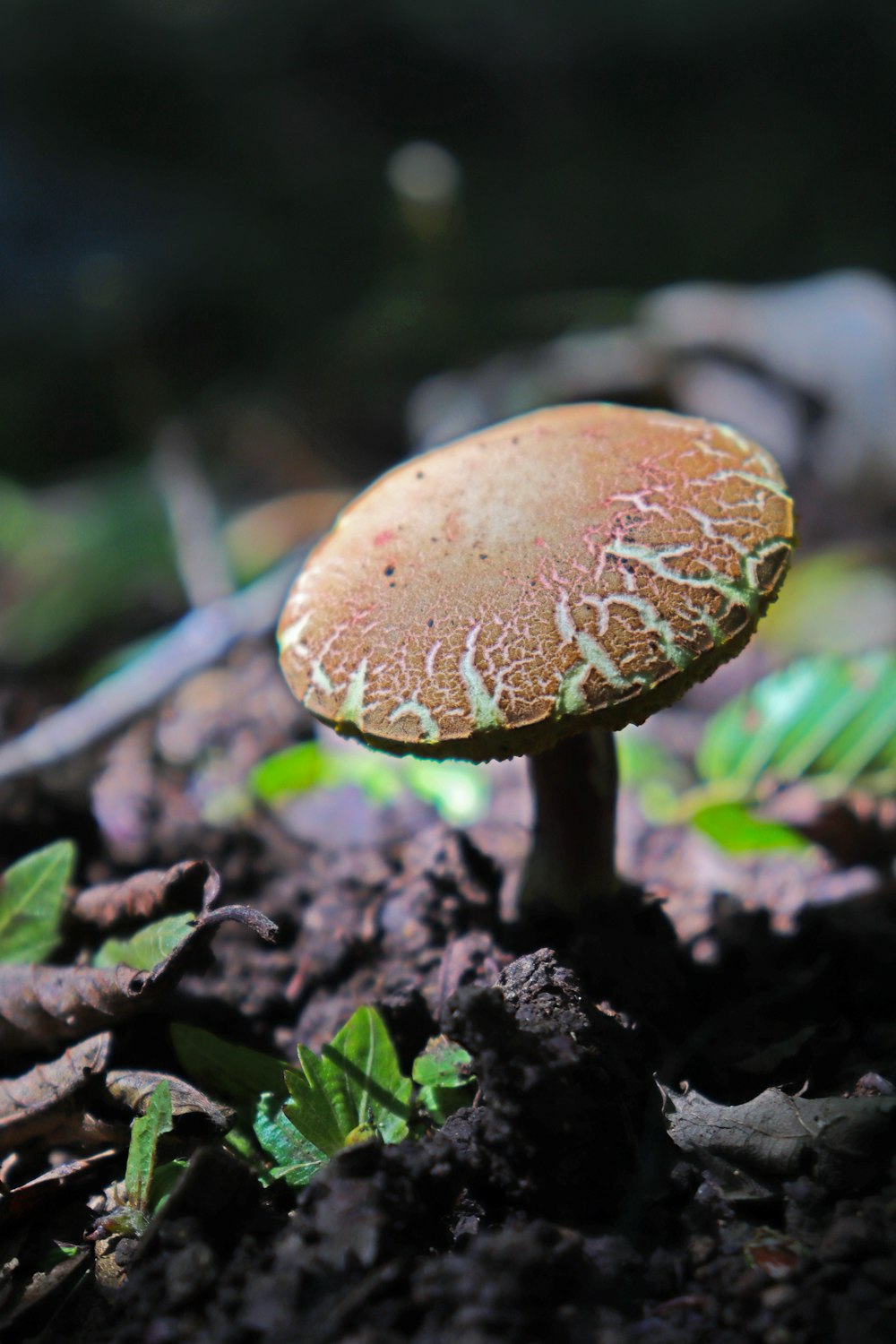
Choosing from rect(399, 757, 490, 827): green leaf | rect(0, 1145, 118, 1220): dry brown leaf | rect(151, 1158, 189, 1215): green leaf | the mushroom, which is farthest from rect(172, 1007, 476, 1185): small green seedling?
rect(399, 757, 490, 827): green leaf

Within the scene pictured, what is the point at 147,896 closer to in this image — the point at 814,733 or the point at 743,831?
the point at 743,831

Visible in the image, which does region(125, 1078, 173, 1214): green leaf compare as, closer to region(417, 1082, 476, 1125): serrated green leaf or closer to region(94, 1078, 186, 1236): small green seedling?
region(94, 1078, 186, 1236): small green seedling

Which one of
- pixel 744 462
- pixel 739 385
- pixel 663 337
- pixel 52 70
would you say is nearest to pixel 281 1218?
pixel 744 462

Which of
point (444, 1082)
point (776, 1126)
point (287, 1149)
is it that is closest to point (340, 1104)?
point (287, 1149)

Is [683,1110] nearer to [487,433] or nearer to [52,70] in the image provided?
[487,433]

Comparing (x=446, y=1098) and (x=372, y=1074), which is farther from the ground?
(x=372, y=1074)

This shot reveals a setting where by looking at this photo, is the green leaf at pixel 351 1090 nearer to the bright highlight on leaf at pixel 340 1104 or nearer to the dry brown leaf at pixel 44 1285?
the bright highlight on leaf at pixel 340 1104

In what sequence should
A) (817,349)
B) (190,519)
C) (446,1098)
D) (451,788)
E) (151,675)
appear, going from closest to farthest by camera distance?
(446,1098)
(451,788)
(151,675)
(190,519)
(817,349)
